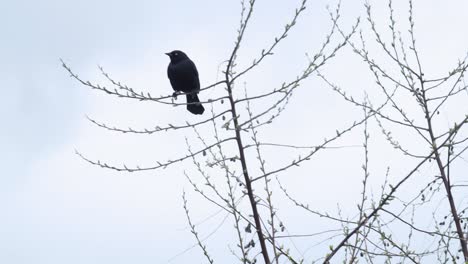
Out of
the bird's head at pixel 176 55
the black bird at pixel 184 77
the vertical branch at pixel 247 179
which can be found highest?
the bird's head at pixel 176 55

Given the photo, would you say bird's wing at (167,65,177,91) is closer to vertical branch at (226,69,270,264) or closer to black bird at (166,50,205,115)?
black bird at (166,50,205,115)

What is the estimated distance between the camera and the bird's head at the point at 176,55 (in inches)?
315

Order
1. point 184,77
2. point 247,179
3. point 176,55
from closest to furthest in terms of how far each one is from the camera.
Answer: point 247,179 < point 184,77 < point 176,55

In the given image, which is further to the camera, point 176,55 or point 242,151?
point 176,55

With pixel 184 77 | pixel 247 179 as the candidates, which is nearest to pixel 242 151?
pixel 247 179

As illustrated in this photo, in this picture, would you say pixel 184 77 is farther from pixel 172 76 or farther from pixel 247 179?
pixel 247 179

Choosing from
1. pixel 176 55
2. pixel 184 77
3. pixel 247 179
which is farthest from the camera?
pixel 176 55

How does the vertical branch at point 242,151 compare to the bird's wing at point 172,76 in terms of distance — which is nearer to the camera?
the vertical branch at point 242,151

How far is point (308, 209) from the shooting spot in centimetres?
453

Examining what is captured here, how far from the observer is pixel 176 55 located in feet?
26.5

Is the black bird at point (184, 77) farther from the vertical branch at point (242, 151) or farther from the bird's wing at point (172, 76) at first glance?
the vertical branch at point (242, 151)

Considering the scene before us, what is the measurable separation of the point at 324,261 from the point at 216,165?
95cm

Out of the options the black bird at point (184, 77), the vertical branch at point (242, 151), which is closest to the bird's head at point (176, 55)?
the black bird at point (184, 77)

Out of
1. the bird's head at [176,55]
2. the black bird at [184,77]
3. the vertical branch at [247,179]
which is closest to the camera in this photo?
the vertical branch at [247,179]
